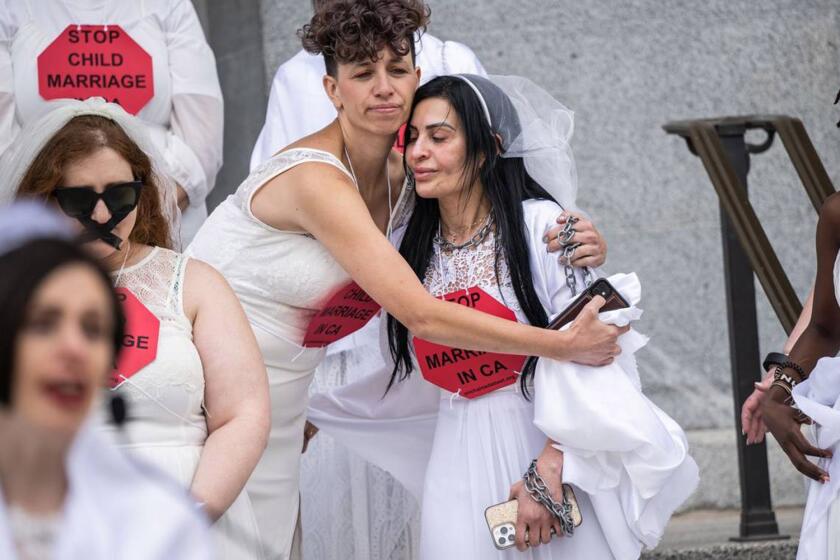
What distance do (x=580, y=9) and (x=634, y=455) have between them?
2929 millimetres

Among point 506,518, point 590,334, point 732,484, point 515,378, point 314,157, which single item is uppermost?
point 314,157

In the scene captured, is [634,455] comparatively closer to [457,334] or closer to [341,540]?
[457,334]

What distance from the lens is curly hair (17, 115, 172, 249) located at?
2.90m

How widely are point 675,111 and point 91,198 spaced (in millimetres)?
3265

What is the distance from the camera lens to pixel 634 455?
10.1ft

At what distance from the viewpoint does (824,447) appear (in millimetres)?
2953

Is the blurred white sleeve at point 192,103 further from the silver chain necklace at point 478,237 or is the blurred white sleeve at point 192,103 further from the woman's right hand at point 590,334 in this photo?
the woman's right hand at point 590,334

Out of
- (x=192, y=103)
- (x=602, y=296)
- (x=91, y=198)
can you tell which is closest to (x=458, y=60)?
(x=192, y=103)

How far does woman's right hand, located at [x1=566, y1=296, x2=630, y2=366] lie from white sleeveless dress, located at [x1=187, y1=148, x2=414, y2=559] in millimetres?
598

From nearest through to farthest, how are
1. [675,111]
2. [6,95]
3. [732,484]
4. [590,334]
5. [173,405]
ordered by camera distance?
[173,405]
[590,334]
[6,95]
[732,484]
[675,111]

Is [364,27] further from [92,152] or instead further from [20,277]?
[20,277]

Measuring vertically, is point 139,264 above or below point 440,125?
below

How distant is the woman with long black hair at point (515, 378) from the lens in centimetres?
308

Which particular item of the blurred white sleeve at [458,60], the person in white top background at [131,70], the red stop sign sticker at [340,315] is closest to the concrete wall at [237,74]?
the person in white top background at [131,70]
